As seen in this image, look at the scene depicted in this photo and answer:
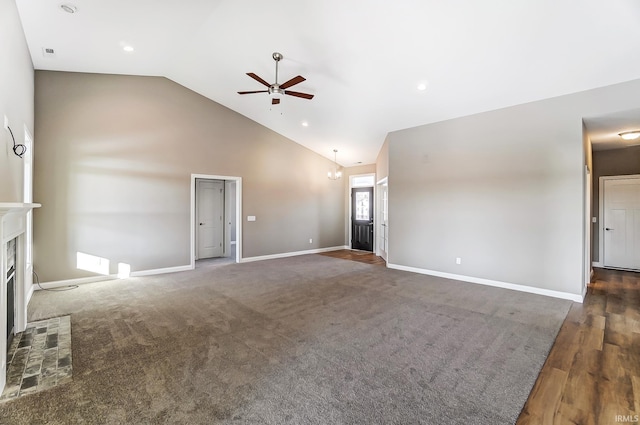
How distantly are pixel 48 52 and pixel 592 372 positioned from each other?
294 inches

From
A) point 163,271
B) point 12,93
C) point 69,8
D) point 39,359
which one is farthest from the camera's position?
point 163,271

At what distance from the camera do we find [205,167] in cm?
639

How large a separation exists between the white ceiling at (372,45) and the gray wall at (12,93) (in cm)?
35

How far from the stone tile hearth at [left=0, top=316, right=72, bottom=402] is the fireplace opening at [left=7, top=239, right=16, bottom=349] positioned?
0.15m

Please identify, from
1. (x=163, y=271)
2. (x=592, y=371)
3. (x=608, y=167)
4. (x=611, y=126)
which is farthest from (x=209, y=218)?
(x=608, y=167)

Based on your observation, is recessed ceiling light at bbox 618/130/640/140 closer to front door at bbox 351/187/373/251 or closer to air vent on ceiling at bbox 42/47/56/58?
front door at bbox 351/187/373/251

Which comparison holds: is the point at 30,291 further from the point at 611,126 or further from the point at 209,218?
the point at 611,126

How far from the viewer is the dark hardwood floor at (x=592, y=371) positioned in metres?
1.90

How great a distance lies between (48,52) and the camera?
13.9 feet

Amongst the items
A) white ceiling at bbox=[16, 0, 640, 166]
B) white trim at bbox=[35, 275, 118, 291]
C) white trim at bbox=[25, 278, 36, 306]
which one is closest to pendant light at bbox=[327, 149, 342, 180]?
A: white ceiling at bbox=[16, 0, 640, 166]

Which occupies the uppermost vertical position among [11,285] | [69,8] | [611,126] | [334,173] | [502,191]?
[69,8]

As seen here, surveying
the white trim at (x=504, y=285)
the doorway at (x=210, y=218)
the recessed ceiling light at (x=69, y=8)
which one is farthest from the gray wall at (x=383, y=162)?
the recessed ceiling light at (x=69, y=8)

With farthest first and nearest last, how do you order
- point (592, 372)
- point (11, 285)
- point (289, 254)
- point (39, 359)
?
point (289, 254), point (11, 285), point (39, 359), point (592, 372)

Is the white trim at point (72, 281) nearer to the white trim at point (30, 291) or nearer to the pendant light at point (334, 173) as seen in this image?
the white trim at point (30, 291)
